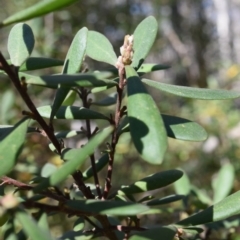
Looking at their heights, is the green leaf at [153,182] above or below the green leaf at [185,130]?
below

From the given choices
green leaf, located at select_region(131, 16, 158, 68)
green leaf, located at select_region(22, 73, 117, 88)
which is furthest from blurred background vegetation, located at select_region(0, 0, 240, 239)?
green leaf, located at select_region(22, 73, 117, 88)

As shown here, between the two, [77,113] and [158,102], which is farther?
[158,102]

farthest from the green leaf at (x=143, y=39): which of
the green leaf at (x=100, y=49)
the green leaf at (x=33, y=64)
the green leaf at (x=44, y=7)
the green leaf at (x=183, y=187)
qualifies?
the green leaf at (x=183, y=187)

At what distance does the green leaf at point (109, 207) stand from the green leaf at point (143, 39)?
0.25m

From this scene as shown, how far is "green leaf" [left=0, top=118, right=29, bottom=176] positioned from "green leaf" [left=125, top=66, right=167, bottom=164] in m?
0.13

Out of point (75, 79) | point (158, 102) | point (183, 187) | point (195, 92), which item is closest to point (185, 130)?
point (195, 92)

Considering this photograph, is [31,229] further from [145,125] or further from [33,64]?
[33,64]

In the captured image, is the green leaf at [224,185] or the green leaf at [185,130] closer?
the green leaf at [185,130]

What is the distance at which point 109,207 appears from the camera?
1.52ft

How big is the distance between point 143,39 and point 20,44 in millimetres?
189

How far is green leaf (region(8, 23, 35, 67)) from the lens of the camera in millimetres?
571

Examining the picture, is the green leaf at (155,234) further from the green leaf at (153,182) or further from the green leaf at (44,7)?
the green leaf at (44,7)

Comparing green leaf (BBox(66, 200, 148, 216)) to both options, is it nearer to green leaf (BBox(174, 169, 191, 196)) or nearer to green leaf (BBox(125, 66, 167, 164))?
green leaf (BBox(125, 66, 167, 164))

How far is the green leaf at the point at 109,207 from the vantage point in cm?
44
